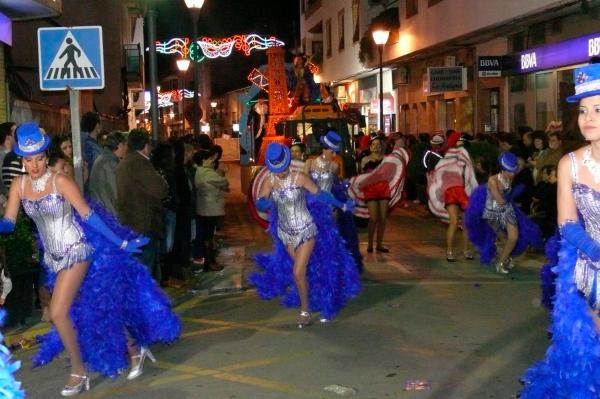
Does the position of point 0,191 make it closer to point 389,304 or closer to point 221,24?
point 389,304

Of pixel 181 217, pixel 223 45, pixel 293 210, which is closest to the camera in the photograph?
pixel 293 210

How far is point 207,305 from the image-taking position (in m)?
9.68

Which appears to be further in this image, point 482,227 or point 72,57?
point 482,227

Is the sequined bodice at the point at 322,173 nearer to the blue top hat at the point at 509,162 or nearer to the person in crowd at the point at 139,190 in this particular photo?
the person in crowd at the point at 139,190

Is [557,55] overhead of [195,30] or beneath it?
beneath

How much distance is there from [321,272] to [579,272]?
4494mm

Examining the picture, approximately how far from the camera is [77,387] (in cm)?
629

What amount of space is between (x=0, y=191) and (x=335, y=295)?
368cm

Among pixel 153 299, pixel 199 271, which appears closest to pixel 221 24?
pixel 199 271

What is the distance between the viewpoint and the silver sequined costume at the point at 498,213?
442 inches

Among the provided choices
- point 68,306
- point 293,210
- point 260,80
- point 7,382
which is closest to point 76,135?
point 293,210

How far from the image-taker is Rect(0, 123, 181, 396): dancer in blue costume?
615 centimetres

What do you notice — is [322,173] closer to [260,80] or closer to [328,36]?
[260,80]

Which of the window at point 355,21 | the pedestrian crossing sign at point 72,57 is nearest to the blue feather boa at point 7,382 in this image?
the pedestrian crossing sign at point 72,57
